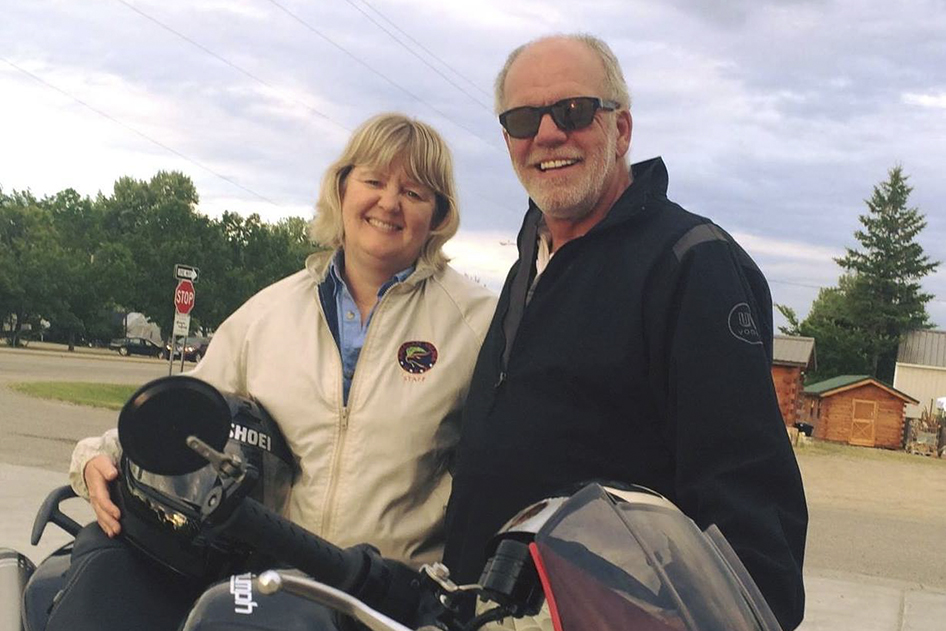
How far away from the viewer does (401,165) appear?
300cm

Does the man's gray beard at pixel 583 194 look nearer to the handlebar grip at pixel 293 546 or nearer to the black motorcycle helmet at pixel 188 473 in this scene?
the black motorcycle helmet at pixel 188 473

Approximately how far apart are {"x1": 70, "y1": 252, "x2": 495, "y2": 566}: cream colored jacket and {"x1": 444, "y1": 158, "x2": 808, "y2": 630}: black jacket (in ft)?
0.53

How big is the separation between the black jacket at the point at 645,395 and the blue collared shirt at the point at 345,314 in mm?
369

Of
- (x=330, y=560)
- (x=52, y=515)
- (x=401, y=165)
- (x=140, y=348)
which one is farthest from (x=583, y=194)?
(x=140, y=348)

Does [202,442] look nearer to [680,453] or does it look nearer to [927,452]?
[680,453]

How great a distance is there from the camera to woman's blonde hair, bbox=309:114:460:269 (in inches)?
118

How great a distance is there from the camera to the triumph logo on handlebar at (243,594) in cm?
159

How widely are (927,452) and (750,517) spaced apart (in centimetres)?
4114

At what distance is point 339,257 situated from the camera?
3154 millimetres

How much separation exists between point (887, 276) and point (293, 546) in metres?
75.1

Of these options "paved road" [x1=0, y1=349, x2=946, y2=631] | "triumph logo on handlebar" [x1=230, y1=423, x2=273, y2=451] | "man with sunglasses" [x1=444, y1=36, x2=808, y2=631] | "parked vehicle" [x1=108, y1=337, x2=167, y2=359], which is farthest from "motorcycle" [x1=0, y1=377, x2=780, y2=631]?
"parked vehicle" [x1=108, y1=337, x2=167, y2=359]

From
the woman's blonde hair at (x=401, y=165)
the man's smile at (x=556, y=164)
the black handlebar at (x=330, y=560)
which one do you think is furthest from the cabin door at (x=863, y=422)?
the black handlebar at (x=330, y=560)

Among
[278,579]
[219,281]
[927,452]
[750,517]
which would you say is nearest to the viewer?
[278,579]

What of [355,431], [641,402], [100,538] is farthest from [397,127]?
[100,538]
